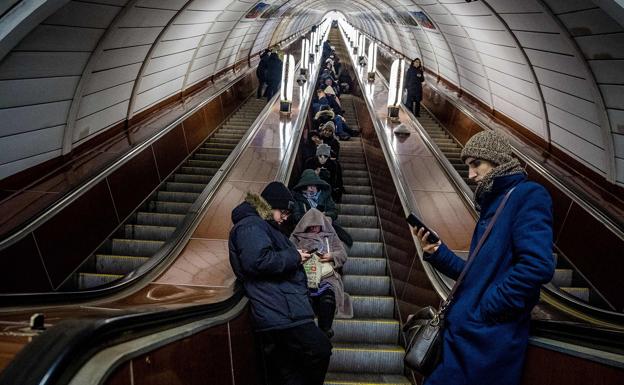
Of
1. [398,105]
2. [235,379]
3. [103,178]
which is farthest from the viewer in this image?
[398,105]

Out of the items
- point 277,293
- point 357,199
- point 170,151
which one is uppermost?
point 170,151

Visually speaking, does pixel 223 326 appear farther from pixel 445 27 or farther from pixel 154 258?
pixel 445 27

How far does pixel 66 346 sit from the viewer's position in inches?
46.6

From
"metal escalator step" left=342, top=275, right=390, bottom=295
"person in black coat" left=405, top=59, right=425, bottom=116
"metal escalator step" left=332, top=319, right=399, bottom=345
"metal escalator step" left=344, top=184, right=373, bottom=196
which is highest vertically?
"person in black coat" left=405, top=59, right=425, bottom=116

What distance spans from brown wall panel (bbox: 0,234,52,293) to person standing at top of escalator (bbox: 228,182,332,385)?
2045 millimetres

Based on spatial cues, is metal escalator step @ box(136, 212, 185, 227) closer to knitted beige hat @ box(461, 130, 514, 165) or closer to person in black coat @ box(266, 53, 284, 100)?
knitted beige hat @ box(461, 130, 514, 165)

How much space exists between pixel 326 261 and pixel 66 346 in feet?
7.72

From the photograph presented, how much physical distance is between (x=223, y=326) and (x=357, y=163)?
6890 mm

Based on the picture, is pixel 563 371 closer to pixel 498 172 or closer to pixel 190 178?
pixel 498 172

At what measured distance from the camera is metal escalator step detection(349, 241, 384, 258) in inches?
214

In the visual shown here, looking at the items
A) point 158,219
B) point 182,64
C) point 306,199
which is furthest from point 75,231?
point 182,64

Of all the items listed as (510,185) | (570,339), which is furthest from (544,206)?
(570,339)

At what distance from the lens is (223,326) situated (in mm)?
2484

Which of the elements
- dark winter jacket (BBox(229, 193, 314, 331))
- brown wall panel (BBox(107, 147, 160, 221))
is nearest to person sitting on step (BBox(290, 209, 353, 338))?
dark winter jacket (BBox(229, 193, 314, 331))
